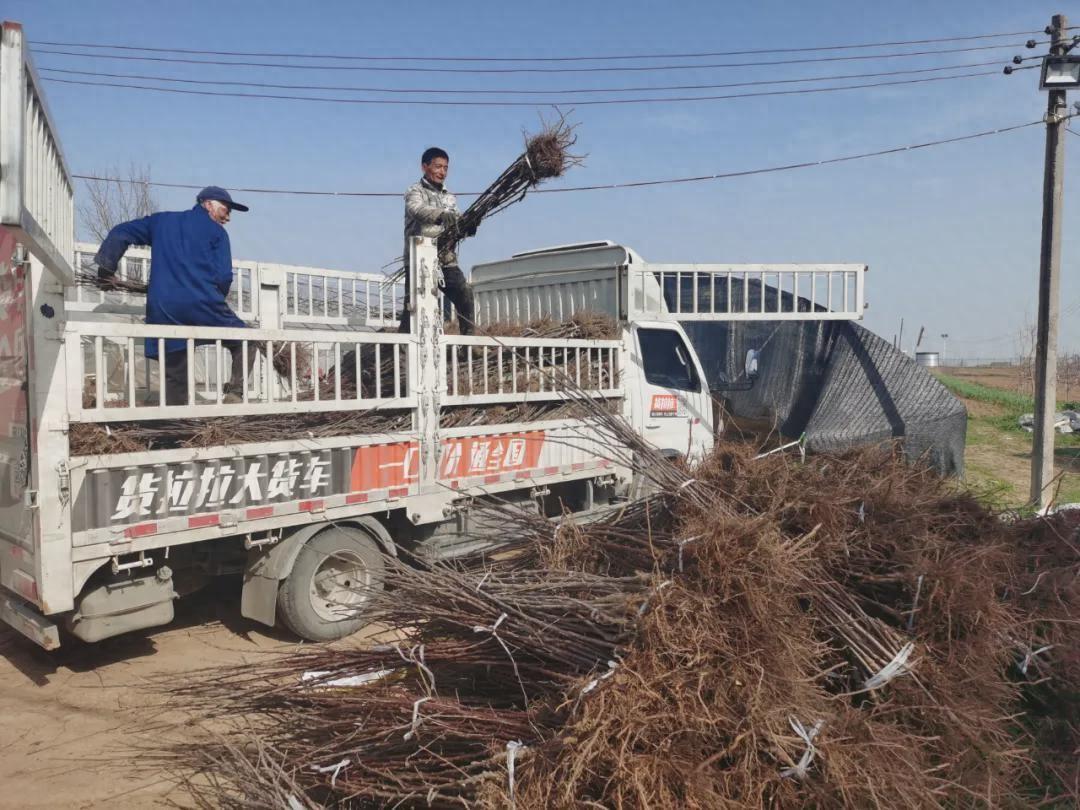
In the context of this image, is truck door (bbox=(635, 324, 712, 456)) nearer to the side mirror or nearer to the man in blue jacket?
the side mirror

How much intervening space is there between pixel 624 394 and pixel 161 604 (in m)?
4.08

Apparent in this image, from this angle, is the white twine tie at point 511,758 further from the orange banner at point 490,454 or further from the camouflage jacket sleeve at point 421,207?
the camouflage jacket sleeve at point 421,207

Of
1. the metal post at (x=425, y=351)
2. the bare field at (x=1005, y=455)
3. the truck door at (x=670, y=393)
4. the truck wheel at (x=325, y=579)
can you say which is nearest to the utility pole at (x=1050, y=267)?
the bare field at (x=1005, y=455)

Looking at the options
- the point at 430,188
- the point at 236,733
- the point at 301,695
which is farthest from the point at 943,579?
the point at 430,188

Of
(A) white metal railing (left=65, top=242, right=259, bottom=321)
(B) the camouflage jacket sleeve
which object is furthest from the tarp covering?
(A) white metal railing (left=65, top=242, right=259, bottom=321)

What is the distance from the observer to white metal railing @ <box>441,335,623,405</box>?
5.77m

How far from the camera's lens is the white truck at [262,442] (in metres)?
3.93

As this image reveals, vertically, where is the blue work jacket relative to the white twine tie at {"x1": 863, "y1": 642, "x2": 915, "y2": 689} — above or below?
above

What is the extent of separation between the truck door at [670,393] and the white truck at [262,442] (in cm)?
3

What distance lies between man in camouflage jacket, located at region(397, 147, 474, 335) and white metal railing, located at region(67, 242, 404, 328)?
73 centimetres

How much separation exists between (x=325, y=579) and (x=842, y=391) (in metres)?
7.33

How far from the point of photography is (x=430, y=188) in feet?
21.7

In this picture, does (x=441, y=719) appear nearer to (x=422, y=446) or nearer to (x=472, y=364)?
(x=422, y=446)

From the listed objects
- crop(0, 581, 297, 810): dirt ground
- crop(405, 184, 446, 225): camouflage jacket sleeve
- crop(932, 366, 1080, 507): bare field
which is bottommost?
crop(0, 581, 297, 810): dirt ground
